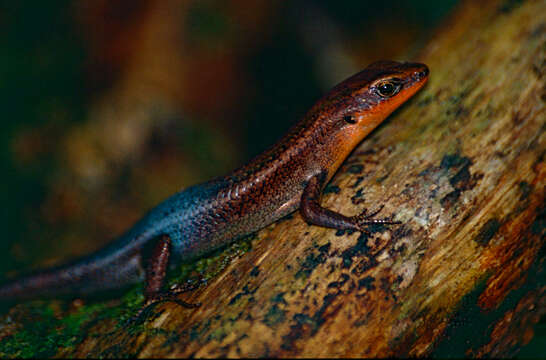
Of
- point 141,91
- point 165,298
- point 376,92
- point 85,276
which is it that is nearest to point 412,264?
point 376,92

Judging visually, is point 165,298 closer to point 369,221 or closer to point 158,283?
point 158,283

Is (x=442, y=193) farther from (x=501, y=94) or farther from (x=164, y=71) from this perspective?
(x=164, y=71)

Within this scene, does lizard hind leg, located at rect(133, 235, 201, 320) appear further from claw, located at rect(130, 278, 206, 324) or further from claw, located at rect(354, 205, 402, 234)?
claw, located at rect(354, 205, 402, 234)

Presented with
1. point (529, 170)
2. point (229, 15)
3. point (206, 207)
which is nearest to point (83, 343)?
point (206, 207)

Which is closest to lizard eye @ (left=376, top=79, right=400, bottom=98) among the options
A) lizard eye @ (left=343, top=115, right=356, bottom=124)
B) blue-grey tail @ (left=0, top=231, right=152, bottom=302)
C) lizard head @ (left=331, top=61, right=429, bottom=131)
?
lizard head @ (left=331, top=61, right=429, bottom=131)

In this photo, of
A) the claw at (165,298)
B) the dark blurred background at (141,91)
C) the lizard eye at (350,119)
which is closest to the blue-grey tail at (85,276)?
the claw at (165,298)
